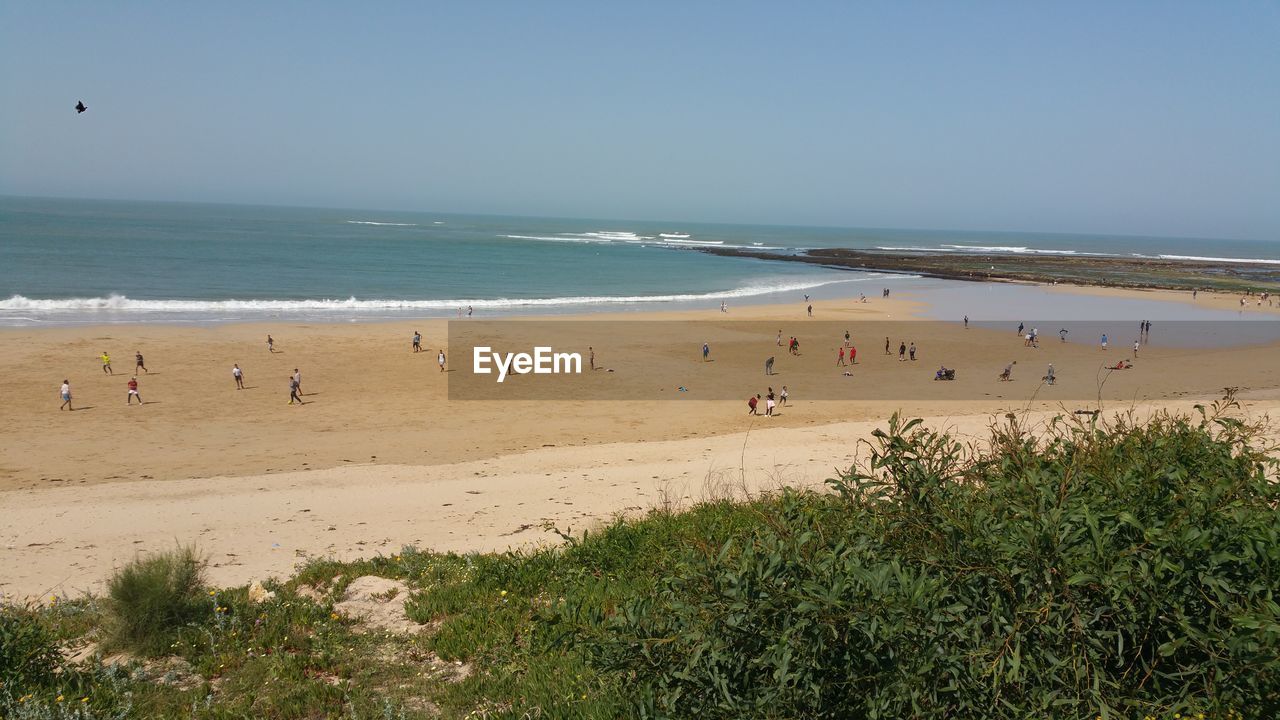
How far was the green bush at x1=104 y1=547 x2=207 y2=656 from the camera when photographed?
627cm

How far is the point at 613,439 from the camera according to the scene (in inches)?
785

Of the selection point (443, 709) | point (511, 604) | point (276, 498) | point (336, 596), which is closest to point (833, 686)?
point (443, 709)

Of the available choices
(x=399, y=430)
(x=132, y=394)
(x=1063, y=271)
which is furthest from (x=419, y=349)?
(x=1063, y=271)

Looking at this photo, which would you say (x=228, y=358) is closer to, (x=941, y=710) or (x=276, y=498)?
(x=276, y=498)

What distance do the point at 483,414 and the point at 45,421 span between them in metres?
11.0

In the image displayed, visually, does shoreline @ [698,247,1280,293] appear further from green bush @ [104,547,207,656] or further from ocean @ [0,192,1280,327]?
green bush @ [104,547,207,656]

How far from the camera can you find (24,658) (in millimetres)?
5312

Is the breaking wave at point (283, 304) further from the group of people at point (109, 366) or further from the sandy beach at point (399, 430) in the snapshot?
the group of people at point (109, 366)

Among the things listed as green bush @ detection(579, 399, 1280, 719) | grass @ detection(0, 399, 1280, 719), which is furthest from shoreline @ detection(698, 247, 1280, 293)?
green bush @ detection(579, 399, 1280, 719)

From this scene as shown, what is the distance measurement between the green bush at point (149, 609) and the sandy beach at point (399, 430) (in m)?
2.52

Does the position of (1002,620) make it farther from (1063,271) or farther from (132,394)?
(1063,271)

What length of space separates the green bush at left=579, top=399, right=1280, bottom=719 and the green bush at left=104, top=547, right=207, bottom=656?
4481 millimetres

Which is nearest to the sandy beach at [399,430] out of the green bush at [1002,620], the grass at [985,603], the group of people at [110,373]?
the group of people at [110,373]

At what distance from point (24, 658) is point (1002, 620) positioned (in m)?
5.90
